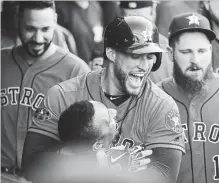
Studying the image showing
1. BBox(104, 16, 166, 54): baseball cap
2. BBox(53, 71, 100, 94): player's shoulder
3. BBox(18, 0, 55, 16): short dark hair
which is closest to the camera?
BBox(104, 16, 166, 54): baseball cap

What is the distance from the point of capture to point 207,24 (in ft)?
8.44

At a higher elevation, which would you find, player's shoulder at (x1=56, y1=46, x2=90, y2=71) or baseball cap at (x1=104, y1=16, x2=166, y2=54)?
baseball cap at (x1=104, y1=16, x2=166, y2=54)

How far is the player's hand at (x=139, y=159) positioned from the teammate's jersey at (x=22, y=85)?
498mm

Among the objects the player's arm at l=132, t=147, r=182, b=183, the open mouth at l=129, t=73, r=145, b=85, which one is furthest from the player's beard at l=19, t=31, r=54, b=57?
the player's arm at l=132, t=147, r=182, b=183

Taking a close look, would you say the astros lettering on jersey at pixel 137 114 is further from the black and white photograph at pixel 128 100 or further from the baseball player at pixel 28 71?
the baseball player at pixel 28 71

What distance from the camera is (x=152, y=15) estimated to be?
262 cm

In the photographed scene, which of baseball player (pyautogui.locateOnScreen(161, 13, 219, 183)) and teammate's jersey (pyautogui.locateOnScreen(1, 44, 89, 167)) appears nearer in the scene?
baseball player (pyautogui.locateOnScreen(161, 13, 219, 183))

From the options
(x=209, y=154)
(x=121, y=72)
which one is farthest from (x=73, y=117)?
(x=209, y=154)

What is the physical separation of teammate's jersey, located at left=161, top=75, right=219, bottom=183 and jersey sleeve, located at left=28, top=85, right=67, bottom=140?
531 millimetres

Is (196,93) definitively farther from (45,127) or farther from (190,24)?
(45,127)

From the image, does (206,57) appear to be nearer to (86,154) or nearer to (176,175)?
(176,175)

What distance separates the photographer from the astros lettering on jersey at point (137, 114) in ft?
8.21

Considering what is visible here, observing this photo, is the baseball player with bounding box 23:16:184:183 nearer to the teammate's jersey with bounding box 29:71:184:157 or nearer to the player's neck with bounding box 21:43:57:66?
the teammate's jersey with bounding box 29:71:184:157

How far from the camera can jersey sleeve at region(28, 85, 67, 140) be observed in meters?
2.54
